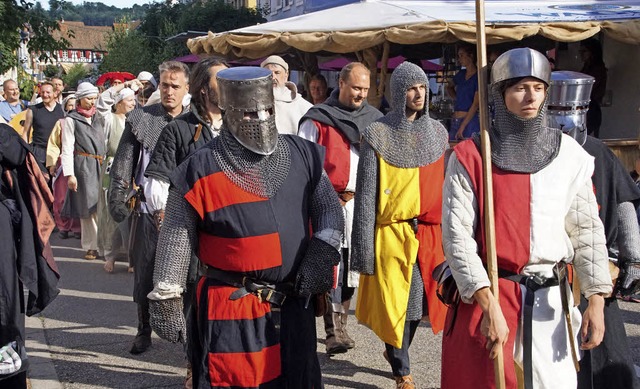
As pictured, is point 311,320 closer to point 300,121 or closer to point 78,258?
point 300,121

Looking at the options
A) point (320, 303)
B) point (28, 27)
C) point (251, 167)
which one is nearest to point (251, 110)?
point (251, 167)

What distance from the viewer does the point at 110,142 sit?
368 inches

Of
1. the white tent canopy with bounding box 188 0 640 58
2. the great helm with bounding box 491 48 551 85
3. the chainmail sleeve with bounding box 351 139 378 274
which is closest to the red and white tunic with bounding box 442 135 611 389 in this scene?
the great helm with bounding box 491 48 551 85

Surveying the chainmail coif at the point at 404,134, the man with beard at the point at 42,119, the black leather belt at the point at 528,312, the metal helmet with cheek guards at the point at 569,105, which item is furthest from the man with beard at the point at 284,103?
the man with beard at the point at 42,119

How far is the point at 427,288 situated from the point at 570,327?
6.34 ft

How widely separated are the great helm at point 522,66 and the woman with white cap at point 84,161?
7261 mm

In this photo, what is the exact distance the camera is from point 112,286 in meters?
8.80

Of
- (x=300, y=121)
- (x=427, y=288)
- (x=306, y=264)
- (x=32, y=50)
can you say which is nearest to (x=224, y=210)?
(x=306, y=264)

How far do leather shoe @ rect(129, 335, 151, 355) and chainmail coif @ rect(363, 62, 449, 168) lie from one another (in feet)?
7.59

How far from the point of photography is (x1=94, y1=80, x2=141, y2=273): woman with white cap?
30.7 ft

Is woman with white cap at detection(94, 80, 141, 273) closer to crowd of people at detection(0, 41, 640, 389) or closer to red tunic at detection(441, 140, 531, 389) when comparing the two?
crowd of people at detection(0, 41, 640, 389)

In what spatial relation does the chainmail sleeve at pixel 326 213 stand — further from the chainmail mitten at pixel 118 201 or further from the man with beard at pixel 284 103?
the man with beard at pixel 284 103

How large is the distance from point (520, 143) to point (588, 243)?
Result: 1.56 feet

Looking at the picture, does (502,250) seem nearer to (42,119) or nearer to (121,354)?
(121,354)
